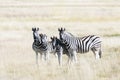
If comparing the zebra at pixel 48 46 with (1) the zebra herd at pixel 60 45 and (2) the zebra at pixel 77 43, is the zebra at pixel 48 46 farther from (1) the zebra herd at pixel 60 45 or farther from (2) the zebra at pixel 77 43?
(2) the zebra at pixel 77 43

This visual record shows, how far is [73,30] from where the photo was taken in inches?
1270

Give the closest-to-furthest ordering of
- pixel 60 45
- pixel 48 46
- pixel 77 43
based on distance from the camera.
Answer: pixel 60 45 → pixel 48 46 → pixel 77 43

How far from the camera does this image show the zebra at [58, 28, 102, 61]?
15828 mm

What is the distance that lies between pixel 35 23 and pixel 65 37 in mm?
21848

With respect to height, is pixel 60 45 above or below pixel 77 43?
below

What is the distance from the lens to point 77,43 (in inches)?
651

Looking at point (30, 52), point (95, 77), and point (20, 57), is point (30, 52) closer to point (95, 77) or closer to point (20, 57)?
point (20, 57)

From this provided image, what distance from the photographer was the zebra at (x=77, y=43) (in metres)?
15.8

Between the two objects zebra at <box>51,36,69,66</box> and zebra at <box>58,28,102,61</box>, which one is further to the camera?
zebra at <box>58,28,102,61</box>

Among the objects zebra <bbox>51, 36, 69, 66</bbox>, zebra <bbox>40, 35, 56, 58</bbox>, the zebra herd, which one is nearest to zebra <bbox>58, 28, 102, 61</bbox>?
the zebra herd

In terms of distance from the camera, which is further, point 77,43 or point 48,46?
point 77,43

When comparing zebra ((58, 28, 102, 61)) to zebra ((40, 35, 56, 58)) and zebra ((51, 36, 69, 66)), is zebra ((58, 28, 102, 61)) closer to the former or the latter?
zebra ((51, 36, 69, 66))

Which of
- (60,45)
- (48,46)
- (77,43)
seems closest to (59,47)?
(60,45)

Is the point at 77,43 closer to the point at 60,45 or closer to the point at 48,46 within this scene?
the point at 60,45
